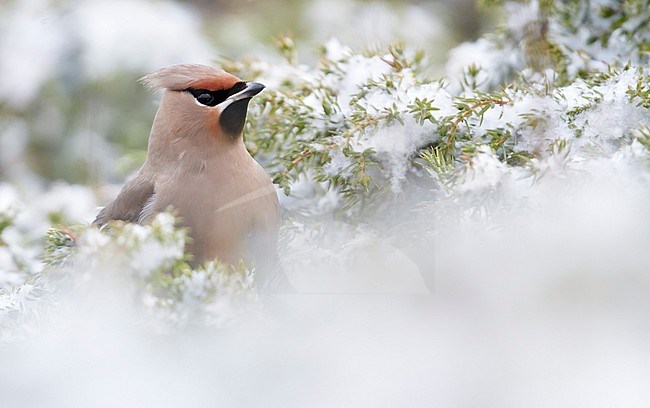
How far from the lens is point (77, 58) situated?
397cm

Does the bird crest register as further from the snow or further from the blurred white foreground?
the blurred white foreground

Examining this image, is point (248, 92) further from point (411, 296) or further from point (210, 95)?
point (411, 296)

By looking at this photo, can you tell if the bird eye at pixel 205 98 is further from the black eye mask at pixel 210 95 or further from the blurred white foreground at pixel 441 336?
the blurred white foreground at pixel 441 336

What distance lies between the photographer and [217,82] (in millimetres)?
1597

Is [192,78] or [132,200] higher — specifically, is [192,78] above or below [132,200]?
above

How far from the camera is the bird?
1473 millimetres

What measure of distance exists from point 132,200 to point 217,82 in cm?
27


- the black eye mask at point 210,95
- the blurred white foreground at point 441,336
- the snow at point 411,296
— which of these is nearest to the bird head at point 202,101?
the black eye mask at point 210,95

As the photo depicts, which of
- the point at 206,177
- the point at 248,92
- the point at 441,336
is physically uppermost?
the point at 248,92

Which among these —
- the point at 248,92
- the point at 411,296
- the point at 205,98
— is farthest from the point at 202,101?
the point at 411,296

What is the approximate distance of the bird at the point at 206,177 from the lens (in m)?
1.47

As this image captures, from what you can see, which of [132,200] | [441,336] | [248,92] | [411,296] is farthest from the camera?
[132,200]

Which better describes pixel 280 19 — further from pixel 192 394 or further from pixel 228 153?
pixel 192 394

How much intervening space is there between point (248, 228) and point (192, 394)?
64 centimetres
